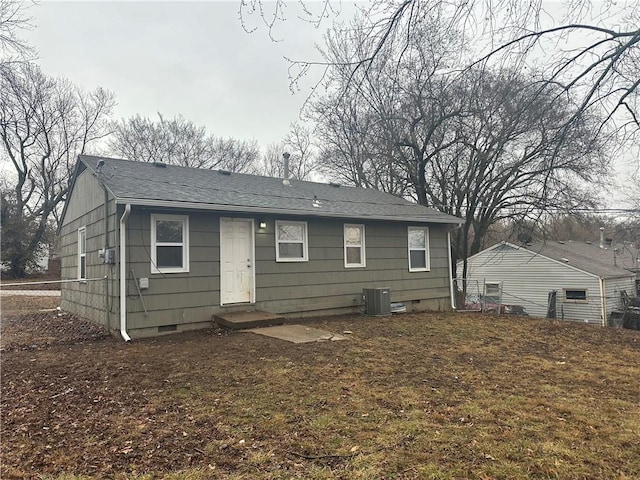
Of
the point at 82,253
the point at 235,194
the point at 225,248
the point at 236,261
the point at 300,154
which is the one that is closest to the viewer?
the point at 225,248

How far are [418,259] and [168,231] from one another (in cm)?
688

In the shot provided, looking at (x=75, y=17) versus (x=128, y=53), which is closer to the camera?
(x=75, y=17)

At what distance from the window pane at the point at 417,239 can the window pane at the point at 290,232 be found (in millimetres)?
3572

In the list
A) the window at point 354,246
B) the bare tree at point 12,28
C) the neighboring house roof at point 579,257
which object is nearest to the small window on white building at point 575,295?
the neighboring house roof at point 579,257

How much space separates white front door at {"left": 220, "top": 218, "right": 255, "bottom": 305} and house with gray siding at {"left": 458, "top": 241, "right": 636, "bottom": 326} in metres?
14.3

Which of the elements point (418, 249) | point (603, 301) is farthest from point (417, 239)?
point (603, 301)

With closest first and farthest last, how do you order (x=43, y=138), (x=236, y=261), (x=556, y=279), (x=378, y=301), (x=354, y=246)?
(x=236, y=261) < (x=378, y=301) < (x=354, y=246) < (x=556, y=279) < (x=43, y=138)

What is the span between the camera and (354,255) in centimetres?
1034

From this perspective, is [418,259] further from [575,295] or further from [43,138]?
[43,138]

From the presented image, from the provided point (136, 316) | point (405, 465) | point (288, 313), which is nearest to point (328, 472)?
point (405, 465)

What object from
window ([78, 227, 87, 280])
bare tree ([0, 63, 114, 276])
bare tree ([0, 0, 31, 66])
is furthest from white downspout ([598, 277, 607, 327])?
bare tree ([0, 63, 114, 276])

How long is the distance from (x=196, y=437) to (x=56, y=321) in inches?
320

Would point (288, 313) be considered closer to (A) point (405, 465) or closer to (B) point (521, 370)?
(B) point (521, 370)

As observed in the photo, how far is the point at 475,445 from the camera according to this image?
2941 mm
